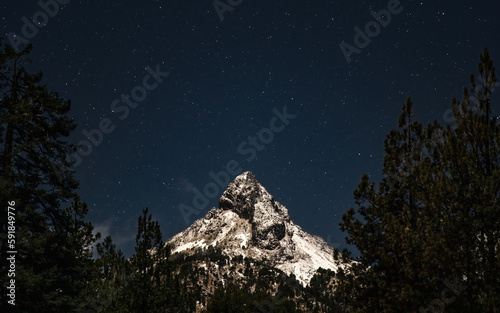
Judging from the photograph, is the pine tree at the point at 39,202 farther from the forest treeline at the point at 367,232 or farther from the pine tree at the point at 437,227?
the pine tree at the point at 437,227

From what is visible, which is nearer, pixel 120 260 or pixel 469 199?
pixel 469 199

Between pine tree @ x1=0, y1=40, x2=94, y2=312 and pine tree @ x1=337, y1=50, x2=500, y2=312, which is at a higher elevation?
pine tree @ x1=0, y1=40, x2=94, y2=312

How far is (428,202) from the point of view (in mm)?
11156

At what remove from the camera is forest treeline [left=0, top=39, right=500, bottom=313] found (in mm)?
9922

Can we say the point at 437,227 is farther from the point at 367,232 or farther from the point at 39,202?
the point at 39,202

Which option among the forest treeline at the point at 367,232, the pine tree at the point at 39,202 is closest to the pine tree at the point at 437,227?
the forest treeline at the point at 367,232

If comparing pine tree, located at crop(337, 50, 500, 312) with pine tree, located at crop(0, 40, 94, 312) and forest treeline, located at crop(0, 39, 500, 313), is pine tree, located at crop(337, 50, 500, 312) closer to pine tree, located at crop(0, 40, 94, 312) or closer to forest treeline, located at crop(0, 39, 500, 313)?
forest treeline, located at crop(0, 39, 500, 313)

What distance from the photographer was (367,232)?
13570 millimetres

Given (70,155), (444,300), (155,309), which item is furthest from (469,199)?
(70,155)

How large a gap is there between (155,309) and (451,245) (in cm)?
1479

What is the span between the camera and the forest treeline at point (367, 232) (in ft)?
32.6

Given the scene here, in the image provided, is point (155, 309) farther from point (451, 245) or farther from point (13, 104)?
point (451, 245)

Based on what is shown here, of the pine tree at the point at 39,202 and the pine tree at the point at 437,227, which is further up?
the pine tree at the point at 39,202

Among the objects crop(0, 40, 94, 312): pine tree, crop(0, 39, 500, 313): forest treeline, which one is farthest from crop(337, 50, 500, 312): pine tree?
crop(0, 40, 94, 312): pine tree
